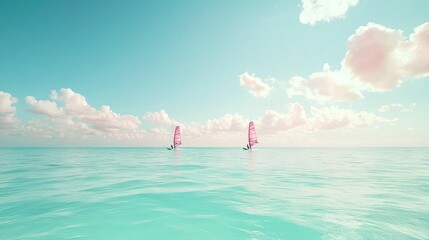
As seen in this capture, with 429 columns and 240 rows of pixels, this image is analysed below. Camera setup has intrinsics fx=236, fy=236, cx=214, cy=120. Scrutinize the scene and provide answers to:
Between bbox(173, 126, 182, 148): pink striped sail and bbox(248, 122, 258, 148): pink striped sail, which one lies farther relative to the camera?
bbox(173, 126, 182, 148): pink striped sail

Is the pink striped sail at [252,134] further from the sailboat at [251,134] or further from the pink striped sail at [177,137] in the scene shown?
the pink striped sail at [177,137]

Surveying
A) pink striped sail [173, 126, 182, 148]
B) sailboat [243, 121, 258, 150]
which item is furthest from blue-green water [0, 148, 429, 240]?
pink striped sail [173, 126, 182, 148]

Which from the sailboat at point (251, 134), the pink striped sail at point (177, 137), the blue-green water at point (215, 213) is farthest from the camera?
the pink striped sail at point (177, 137)

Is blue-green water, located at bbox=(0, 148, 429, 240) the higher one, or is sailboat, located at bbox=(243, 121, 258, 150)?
sailboat, located at bbox=(243, 121, 258, 150)

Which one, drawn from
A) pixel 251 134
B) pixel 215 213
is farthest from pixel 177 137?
pixel 215 213

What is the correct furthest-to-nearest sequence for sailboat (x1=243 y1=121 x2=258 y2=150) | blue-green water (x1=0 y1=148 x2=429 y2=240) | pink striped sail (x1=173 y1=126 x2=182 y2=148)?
pink striped sail (x1=173 y1=126 x2=182 y2=148) < sailboat (x1=243 y1=121 x2=258 y2=150) < blue-green water (x1=0 y1=148 x2=429 y2=240)

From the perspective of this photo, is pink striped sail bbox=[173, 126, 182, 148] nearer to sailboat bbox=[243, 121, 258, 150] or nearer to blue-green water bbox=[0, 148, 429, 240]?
sailboat bbox=[243, 121, 258, 150]

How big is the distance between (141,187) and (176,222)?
26.8 ft

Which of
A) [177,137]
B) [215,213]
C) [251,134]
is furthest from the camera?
[177,137]

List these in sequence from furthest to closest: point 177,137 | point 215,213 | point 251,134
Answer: point 177,137, point 251,134, point 215,213

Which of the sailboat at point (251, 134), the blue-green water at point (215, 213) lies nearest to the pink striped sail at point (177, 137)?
the sailboat at point (251, 134)

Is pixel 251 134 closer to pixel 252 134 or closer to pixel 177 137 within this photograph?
pixel 252 134

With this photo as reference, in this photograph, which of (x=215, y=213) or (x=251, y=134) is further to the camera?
(x=251, y=134)

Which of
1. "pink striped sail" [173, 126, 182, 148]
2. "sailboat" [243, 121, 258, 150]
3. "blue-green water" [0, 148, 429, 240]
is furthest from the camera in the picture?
"pink striped sail" [173, 126, 182, 148]
